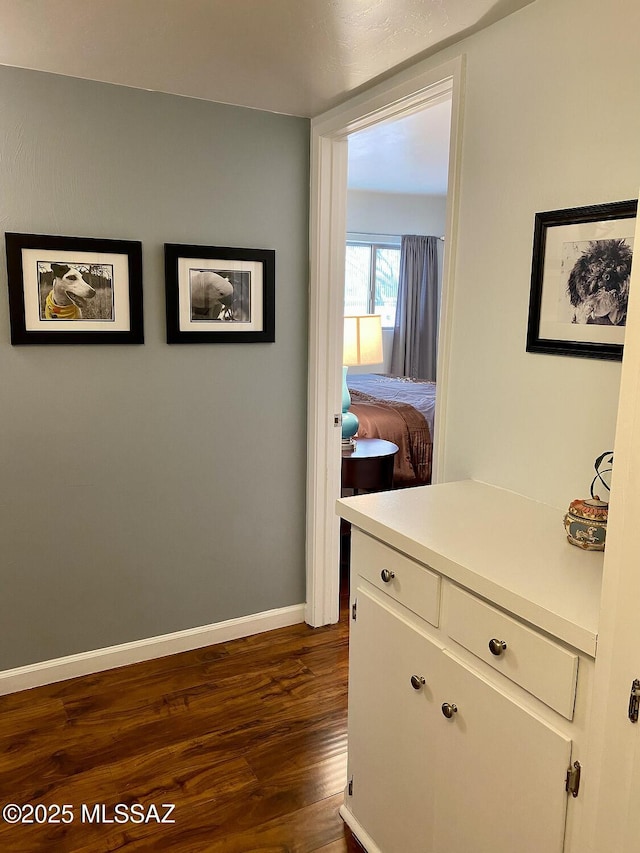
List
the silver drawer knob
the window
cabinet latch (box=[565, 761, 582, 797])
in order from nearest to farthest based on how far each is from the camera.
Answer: cabinet latch (box=[565, 761, 582, 797]) → the silver drawer knob → the window

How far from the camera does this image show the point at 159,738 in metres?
2.32

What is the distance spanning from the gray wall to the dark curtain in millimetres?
4699

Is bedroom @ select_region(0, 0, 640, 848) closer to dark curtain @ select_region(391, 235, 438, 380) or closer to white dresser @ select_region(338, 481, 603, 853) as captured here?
white dresser @ select_region(338, 481, 603, 853)

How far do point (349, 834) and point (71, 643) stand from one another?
4.34 feet

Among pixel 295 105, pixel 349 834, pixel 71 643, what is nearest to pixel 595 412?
pixel 349 834

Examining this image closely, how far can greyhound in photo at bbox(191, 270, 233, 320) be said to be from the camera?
105 inches

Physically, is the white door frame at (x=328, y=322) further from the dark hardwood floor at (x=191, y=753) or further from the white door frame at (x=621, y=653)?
the white door frame at (x=621, y=653)

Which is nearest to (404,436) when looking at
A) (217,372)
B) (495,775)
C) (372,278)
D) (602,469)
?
(217,372)

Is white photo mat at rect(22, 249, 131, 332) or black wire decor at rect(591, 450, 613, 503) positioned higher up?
white photo mat at rect(22, 249, 131, 332)

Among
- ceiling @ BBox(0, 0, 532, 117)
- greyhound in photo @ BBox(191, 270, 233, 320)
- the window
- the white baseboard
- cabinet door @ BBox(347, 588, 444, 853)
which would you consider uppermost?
ceiling @ BBox(0, 0, 532, 117)

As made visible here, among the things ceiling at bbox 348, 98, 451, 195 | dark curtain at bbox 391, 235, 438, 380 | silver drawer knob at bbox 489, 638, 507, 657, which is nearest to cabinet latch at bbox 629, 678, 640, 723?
silver drawer knob at bbox 489, 638, 507, 657

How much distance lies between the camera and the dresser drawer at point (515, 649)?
1206mm

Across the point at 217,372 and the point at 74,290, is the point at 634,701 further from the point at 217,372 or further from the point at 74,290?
the point at 74,290

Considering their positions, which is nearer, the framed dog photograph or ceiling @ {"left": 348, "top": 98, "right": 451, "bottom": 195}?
the framed dog photograph
